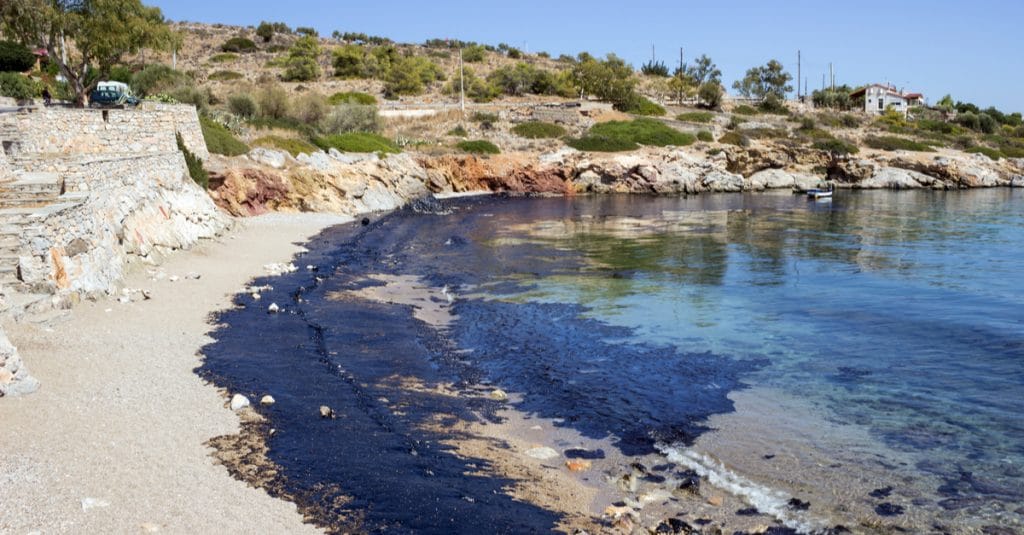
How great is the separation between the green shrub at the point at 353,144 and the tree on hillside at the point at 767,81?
225 ft

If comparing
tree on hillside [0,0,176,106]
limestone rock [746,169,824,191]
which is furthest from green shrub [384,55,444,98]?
tree on hillside [0,0,176,106]

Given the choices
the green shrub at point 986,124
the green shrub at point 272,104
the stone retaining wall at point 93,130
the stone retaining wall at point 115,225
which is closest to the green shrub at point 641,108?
the green shrub at point 272,104

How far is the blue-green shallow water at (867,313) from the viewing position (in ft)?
38.4

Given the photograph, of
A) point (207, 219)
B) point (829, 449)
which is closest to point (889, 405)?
point (829, 449)

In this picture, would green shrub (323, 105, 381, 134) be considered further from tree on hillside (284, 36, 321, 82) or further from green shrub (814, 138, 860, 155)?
green shrub (814, 138, 860, 155)

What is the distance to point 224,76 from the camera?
289 ft

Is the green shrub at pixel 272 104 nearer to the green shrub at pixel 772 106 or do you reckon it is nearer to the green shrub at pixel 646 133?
the green shrub at pixel 646 133

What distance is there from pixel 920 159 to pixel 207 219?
61.9m

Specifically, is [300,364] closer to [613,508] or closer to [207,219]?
[613,508]

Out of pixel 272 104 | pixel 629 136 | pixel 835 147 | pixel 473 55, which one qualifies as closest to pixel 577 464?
pixel 272 104

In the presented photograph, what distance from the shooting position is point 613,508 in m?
9.56

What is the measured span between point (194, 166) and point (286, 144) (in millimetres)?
11512

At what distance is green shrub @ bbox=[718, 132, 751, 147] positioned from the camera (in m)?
71.6

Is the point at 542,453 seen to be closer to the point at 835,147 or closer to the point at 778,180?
the point at 778,180
